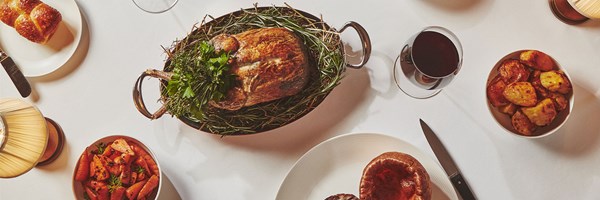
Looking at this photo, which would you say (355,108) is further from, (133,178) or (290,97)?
(133,178)

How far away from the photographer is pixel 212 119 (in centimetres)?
175

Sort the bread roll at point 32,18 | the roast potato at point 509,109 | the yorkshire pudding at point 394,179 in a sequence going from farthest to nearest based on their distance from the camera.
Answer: the bread roll at point 32,18 < the roast potato at point 509,109 < the yorkshire pudding at point 394,179

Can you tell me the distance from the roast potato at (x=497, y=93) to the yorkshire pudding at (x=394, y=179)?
0.28 metres

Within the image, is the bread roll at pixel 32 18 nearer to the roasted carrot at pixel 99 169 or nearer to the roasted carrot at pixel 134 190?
the roasted carrot at pixel 99 169

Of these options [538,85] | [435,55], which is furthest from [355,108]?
[538,85]

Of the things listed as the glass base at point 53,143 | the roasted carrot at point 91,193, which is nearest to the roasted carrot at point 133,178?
the roasted carrot at point 91,193

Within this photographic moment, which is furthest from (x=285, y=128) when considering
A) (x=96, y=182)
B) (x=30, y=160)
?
(x=30, y=160)

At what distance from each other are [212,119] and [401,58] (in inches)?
21.9

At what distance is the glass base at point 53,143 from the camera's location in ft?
6.07

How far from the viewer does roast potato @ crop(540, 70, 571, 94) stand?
162 centimetres

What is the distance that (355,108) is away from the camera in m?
1.79

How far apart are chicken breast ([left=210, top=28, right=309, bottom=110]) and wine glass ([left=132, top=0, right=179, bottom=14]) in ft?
0.86

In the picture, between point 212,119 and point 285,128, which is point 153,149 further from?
point 285,128

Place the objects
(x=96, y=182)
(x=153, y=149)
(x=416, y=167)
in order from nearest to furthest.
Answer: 1. (x=416, y=167)
2. (x=96, y=182)
3. (x=153, y=149)
